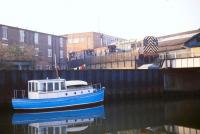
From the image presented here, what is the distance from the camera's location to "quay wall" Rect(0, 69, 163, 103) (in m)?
34.5

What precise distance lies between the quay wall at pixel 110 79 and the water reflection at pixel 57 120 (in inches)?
184

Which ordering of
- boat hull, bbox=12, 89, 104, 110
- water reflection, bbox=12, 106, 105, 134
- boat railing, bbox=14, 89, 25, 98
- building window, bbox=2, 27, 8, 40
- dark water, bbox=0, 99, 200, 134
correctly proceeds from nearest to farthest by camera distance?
dark water, bbox=0, 99, 200, 134 < water reflection, bbox=12, 106, 105, 134 < boat hull, bbox=12, 89, 104, 110 < boat railing, bbox=14, 89, 25, 98 < building window, bbox=2, 27, 8, 40

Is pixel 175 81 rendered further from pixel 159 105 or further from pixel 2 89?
pixel 2 89

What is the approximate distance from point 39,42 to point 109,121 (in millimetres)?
38251

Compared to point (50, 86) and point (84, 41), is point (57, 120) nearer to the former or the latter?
point (50, 86)

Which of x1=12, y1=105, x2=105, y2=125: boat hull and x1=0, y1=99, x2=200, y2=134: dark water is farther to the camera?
x1=12, y1=105, x2=105, y2=125: boat hull

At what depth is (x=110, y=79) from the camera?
41.7 m

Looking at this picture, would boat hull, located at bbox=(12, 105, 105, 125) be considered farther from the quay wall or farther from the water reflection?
the quay wall

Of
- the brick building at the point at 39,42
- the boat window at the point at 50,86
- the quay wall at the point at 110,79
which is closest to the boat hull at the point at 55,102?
the boat window at the point at 50,86

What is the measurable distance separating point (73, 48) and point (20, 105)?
67.7 meters

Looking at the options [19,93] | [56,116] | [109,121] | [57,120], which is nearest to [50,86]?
[19,93]

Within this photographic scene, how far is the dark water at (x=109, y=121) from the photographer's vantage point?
23328 mm

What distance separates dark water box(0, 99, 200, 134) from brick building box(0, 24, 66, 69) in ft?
67.9

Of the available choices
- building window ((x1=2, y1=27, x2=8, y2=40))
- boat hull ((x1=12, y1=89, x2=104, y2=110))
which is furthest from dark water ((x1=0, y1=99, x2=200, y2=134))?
building window ((x1=2, y1=27, x2=8, y2=40))
